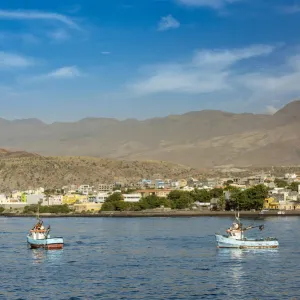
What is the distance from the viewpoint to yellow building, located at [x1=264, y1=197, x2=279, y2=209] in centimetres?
13388

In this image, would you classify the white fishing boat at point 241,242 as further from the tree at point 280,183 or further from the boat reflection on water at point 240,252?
the tree at point 280,183

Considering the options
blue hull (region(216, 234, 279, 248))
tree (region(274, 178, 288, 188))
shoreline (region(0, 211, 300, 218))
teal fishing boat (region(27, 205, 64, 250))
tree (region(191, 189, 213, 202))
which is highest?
tree (region(274, 178, 288, 188))

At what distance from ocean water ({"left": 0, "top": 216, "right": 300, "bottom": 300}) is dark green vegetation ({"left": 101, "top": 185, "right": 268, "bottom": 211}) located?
65.7 metres

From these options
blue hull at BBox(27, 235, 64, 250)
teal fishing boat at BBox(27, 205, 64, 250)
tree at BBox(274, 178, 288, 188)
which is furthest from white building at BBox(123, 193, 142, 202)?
blue hull at BBox(27, 235, 64, 250)

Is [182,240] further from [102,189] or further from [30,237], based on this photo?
[102,189]

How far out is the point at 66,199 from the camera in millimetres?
161625

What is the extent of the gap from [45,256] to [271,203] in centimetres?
8860

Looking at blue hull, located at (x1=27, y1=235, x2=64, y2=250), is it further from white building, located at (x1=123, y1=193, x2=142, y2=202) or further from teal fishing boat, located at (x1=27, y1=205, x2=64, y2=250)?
white building, located at (x1=123, y1=193, x2=142, y2=202)

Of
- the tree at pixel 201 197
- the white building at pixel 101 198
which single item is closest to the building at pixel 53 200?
the white building at pixel 101 198

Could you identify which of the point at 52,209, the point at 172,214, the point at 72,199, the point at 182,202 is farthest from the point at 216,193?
the point at 52,209

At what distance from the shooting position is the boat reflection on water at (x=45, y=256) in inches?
1911

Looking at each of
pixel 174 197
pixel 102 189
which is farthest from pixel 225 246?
pixel 102 189

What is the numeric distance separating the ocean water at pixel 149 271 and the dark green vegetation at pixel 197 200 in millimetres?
65718

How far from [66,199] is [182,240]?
99.9 m
